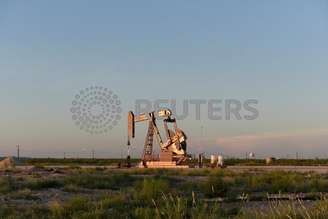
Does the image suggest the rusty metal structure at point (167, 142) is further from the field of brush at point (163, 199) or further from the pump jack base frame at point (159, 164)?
the field of brush at point (163, 199)

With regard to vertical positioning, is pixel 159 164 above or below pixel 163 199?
above

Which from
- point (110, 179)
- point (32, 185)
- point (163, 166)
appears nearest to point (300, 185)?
point (110, 179)

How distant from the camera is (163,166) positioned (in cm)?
4972

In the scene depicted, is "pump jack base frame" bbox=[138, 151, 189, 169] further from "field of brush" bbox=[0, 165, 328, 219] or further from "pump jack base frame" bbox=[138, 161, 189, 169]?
"field of brush" bbox=[0, 165, 328, 219]

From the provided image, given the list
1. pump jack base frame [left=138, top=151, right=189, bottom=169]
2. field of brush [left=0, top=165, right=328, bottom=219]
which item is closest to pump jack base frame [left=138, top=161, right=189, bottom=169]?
pump jack base frame [left=138, top=151, right=189, bottom=169]

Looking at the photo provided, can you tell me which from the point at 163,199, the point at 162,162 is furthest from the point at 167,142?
the point at 163,199

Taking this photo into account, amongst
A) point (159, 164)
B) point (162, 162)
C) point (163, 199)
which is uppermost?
point (162, 162)

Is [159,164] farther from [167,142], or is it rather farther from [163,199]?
[163,199]

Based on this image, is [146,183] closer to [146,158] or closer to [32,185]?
[32,185]

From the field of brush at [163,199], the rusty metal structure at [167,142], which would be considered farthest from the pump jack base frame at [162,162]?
the field of brush at [163,199]

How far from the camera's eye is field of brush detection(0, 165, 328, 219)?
11.4m

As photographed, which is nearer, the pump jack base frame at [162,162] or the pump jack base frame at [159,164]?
the pump jack base frame at [159,164]

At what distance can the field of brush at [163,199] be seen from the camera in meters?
11.4

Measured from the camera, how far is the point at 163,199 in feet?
53.5
